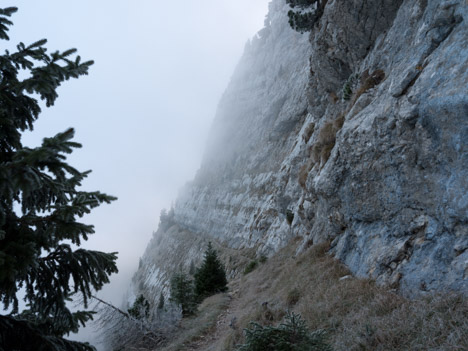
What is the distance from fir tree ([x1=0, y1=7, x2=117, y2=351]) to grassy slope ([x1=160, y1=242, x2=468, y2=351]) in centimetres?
503

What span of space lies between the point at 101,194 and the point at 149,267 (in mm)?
92924

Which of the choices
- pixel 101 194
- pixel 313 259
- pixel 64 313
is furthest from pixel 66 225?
pixel 313 259

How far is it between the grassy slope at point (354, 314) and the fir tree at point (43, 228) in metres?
5.03

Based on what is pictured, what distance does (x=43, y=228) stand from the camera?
3445mm

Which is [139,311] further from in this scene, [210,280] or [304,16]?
[304,16]

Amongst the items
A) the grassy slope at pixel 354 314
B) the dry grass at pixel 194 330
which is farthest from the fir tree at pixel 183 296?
the grassy slope at pixel 354 314

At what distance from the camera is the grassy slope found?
4266 millimetres

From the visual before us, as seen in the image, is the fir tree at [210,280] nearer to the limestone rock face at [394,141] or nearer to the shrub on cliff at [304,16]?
the limestone rock face at [394,141]

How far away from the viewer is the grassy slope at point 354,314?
4266mm

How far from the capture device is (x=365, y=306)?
611 cm

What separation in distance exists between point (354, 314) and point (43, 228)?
6.73 m

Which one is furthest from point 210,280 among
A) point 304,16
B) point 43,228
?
point 304,16

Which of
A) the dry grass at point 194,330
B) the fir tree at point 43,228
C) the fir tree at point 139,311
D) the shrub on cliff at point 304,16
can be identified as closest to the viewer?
the fir tree at point 43,228

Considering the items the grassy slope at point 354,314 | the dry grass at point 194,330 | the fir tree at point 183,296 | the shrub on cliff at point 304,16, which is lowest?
the grassy slope at point 354,314
